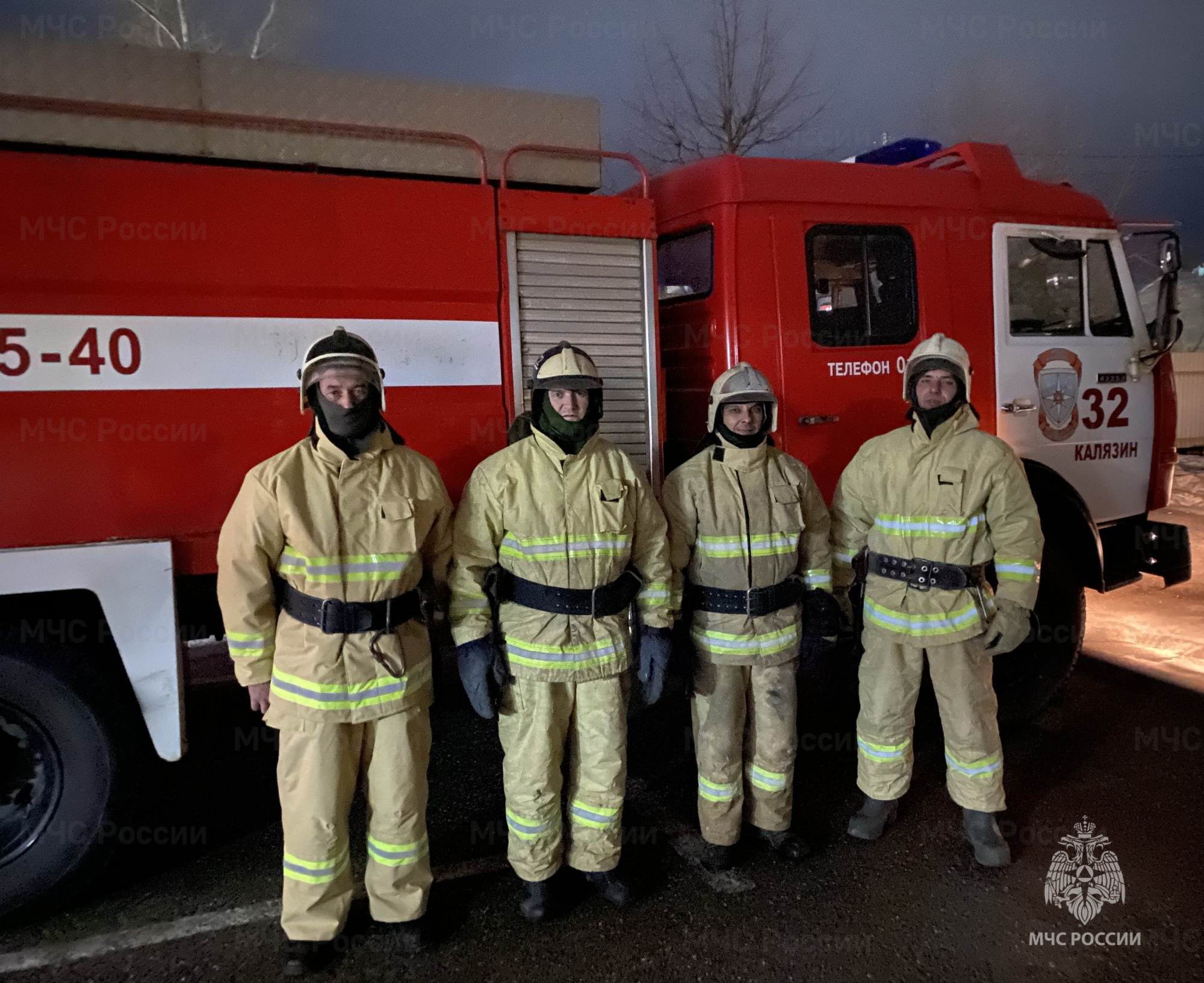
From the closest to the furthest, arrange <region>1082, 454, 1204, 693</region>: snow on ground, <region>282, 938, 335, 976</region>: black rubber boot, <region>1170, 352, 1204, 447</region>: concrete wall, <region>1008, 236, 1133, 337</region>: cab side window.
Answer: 1. <region>282, 938, 335, 976</region>: black rubber boot
2. <region>1008, 236, 1133, 337</region>: cab side window
3. <region>1082, 454, 1204, 693</region>: snow on ground
4. <region>1170, 352, 1204, 447</region>: concrete wall

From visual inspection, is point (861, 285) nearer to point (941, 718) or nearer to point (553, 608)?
point (941, 718)

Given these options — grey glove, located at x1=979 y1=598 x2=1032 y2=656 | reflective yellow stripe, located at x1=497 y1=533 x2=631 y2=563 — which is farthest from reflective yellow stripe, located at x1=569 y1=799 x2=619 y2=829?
grey glove, located at x1=979 y1=598 x2=1032 y2=656

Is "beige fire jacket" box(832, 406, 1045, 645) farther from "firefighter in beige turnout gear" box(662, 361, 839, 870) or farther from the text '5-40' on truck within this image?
the text '5-40' on truck

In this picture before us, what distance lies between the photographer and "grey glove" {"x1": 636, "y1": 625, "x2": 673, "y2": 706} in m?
2.82

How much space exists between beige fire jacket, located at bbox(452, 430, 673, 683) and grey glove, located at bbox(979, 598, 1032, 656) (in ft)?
4.55

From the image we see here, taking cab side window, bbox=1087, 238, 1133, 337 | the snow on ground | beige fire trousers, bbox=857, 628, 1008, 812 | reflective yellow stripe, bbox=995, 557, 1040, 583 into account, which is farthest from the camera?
the snow on ground

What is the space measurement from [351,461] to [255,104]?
141cm

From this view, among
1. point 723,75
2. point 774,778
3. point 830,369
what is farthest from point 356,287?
point 723,75

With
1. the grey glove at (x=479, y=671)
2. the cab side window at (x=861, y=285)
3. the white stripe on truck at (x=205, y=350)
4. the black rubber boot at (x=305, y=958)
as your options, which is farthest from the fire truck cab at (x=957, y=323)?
the black rubber boot at (x=305, y=958)

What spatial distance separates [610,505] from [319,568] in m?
0.91

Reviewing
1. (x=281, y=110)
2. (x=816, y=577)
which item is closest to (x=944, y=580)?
(x=816, y=577)

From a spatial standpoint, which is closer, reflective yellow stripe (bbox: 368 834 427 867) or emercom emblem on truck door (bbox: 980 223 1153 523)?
reflective yellow stripe (bbox: 368 834 427 867)

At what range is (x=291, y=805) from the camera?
2455 mm

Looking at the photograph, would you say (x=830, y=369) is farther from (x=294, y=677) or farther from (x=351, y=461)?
(x=294, y=677)
